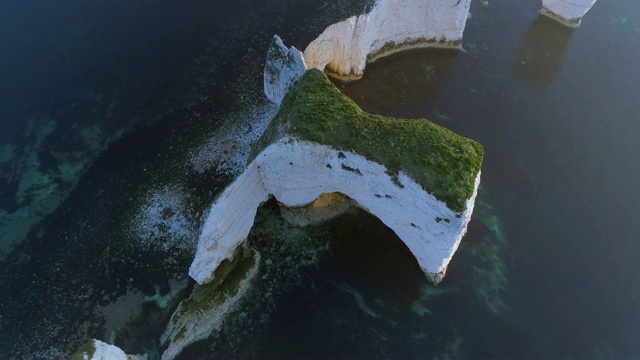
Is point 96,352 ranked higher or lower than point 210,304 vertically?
higher

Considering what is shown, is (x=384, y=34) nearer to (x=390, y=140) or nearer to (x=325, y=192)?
(x=390, y=140)

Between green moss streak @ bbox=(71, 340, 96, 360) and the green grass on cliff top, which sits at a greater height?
the green grass on cliff top

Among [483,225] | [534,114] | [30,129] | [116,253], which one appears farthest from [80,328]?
[534,114]

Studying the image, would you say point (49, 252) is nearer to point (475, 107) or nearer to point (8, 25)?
point (8, 25)

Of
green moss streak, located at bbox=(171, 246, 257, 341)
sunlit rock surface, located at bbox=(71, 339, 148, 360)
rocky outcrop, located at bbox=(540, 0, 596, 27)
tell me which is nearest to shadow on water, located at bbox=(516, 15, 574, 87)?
rocky outcrop, located at bbox=(540, 0, 596, 27)

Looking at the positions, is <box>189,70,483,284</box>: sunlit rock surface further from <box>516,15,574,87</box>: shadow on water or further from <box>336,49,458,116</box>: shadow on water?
<box>516,15,574,87</box>: shadow on water

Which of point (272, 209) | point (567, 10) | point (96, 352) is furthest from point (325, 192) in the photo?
point (567, 10)

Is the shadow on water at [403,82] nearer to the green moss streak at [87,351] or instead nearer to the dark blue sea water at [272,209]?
the dark blue sea water at [272,209]
